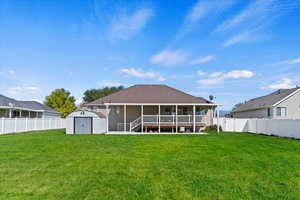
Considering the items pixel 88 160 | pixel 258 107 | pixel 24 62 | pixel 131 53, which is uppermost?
pixel 131 53

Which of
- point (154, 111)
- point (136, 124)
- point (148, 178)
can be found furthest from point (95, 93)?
point (148, 178)

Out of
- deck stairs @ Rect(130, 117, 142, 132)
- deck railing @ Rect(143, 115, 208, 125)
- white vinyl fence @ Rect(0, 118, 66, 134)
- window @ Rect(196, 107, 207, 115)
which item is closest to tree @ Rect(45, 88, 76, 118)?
white vinyl fence @ Rect(0, 118, 66, 134)

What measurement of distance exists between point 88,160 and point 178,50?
16.2 meters

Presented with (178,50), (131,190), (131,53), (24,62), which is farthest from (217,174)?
(24,62)

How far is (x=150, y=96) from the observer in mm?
20172

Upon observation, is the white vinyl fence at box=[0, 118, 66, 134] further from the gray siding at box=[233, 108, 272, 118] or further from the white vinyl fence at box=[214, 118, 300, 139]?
the gray siding at box=[233, 108, 272, 118]

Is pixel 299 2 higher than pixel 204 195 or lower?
higher

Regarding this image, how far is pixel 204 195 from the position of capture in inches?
142

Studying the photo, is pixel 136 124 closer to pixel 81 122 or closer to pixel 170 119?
pixel 170 119

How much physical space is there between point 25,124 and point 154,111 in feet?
42.6

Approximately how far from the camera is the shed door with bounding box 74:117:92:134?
16.7 meters

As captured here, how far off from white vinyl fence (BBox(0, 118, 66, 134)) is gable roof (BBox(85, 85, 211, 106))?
6006mm

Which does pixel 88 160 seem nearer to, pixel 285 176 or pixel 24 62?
pixel 285 176

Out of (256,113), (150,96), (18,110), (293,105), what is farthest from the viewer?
(256,113)
